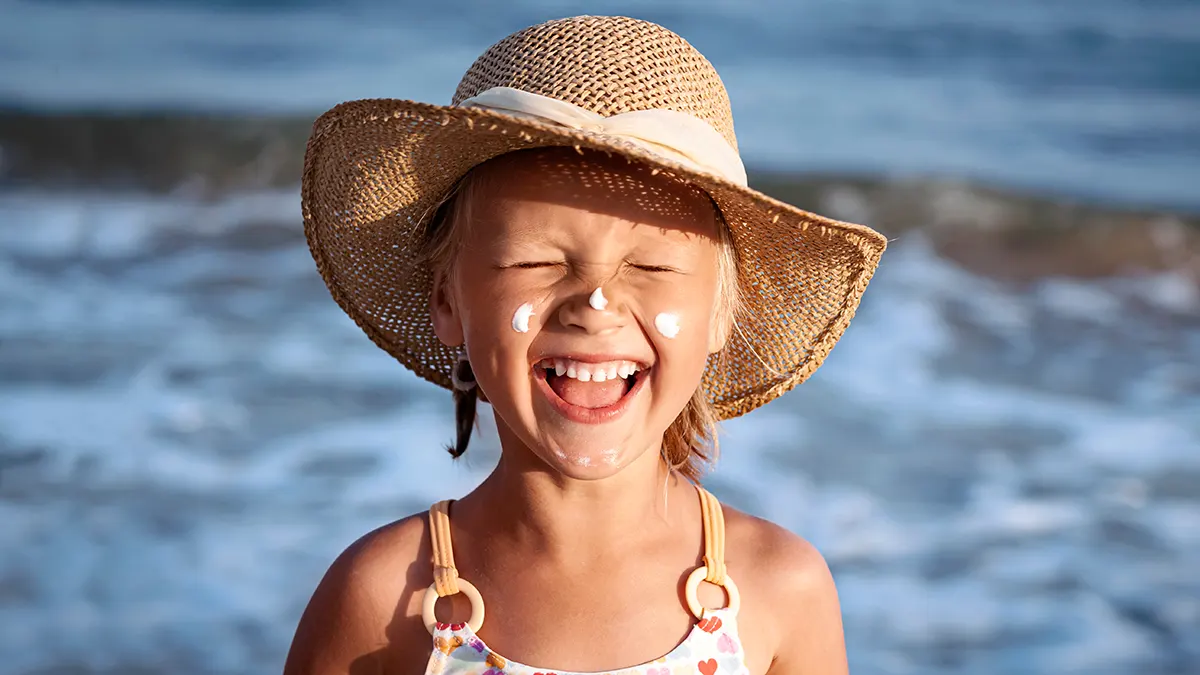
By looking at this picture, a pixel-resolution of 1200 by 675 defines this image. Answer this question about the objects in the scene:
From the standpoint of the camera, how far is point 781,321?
7.79ft

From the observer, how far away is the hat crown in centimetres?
198

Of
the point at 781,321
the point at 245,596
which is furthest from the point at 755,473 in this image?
the point at 781,321

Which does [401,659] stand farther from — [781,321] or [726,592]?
[781,321]

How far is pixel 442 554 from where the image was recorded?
7.18 ft

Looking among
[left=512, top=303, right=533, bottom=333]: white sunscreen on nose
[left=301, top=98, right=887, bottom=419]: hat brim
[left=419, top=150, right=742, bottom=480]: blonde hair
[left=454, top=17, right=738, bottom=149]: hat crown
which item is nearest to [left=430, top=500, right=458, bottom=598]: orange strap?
[left=419, top=150, right=742, bottom=480]: blonde hair

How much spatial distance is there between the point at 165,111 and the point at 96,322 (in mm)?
3246

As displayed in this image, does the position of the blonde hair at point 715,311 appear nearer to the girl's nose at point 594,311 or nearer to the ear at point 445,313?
the ear at point 445,313

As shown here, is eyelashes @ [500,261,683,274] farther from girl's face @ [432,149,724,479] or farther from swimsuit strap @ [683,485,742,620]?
swimsuit strap @ [683,485,742,620]

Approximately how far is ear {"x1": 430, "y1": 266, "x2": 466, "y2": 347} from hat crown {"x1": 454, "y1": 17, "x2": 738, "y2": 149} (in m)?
0.30

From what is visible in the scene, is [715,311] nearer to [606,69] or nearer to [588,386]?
[588,386]

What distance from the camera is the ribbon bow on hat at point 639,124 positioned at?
189cm

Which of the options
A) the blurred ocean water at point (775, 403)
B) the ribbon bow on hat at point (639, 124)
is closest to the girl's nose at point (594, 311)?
the ribbon bow on hat at point (639, 124)

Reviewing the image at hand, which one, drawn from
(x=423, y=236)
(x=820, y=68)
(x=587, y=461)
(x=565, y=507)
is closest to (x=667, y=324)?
(x=587, y=461)

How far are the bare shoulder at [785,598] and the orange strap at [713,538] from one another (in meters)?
0.03
